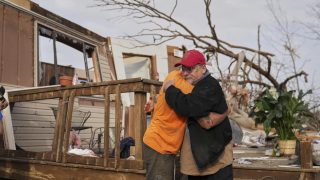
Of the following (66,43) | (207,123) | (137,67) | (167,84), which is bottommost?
(207,123)

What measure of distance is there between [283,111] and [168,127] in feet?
8.50

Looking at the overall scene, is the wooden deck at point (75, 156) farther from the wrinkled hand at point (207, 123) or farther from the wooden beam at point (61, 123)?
the wrinkled hand at point (207, 123)

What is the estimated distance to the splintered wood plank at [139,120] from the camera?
4.02 m

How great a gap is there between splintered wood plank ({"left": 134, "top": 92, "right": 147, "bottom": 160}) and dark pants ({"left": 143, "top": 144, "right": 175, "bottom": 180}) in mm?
651

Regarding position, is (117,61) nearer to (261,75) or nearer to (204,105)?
(261,75)

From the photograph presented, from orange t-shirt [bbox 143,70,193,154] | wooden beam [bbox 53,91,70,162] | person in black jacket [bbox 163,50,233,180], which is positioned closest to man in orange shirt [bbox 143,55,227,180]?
orange t-shirt [bbox 143,70,193,154]

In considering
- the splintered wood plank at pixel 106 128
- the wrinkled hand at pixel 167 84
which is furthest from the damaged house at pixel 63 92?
the wrinkled hand at pixel 167 84

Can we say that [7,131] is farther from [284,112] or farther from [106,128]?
[284,112]

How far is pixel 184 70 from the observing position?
10.6ft

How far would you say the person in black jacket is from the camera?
9.85 feet

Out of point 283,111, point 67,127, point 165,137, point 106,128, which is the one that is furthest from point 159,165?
point 283,111

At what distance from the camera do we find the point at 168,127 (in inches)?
127

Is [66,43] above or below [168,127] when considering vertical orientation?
above

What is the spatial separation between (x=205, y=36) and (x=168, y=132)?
24.0ft
